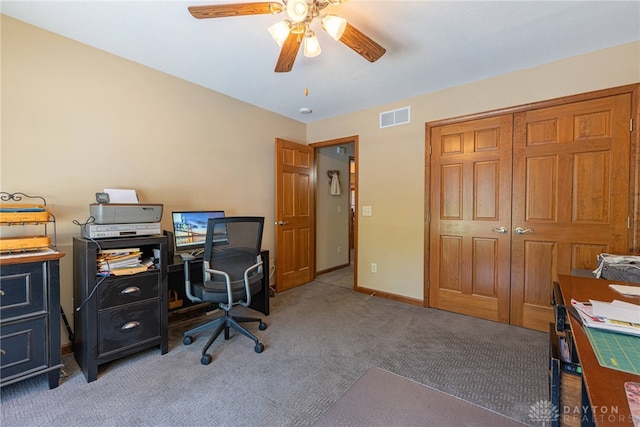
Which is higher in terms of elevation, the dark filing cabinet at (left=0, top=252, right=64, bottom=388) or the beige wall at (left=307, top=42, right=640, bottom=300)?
the beige wall at (left=307, top=42, right=640, bottom=300)

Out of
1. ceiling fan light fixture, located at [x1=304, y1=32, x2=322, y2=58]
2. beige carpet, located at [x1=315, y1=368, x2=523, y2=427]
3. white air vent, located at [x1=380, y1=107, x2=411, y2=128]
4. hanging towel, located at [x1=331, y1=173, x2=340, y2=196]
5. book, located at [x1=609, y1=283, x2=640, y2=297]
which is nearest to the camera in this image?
book, located at [x1=609, y1=283, x2=640, y2=297]

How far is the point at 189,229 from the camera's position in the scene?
104 inches

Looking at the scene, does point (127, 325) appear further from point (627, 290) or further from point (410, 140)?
point (410, 140)

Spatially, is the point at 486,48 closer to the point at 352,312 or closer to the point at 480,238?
the point at 480,238

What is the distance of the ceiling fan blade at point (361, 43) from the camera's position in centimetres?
169

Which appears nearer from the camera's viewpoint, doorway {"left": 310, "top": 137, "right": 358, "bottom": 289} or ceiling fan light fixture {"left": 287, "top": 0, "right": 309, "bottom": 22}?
ceiling fan light fixture {"left": 287, "top": 0, "right": 309, "bottom": 22}

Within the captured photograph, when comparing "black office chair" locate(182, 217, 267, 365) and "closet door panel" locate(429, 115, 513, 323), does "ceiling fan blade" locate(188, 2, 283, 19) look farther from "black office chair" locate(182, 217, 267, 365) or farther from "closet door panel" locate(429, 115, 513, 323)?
"closet door panel" locate(429, 115, 513, 323)

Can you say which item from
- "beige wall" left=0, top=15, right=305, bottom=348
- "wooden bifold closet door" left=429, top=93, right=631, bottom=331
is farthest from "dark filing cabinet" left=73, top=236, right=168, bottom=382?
"wooden bifold closet door" left=429, top=93, right=631, bottom=331

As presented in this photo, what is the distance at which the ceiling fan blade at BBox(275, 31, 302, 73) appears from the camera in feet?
5.77

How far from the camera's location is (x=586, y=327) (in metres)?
0.95

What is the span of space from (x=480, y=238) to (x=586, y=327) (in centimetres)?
206

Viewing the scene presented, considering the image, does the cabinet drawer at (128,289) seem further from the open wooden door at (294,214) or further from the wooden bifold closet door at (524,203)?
the wooden bifold closet door at (524,203)

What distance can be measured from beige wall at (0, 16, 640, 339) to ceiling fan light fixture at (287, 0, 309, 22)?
5.84ft

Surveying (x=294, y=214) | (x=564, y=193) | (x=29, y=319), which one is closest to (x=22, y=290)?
(x=29, y=319)
